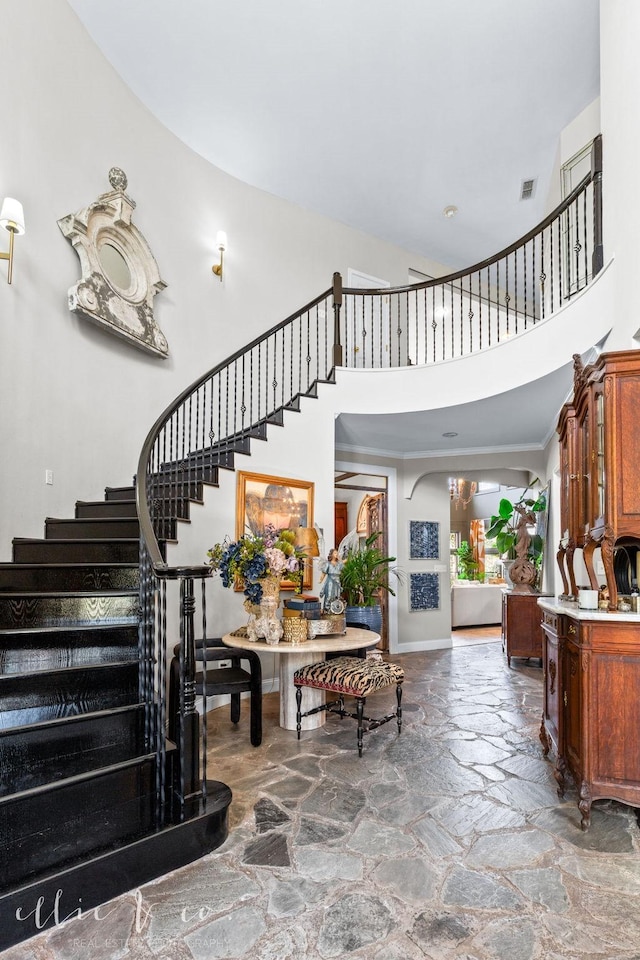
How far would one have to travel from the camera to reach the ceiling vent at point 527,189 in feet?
22.6

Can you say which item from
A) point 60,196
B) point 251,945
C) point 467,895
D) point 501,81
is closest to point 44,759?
point 251,945

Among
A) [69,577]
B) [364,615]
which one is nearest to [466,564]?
[364,615]

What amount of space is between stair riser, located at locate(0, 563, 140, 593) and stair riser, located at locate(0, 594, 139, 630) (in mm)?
257

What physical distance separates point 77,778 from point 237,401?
179 inches

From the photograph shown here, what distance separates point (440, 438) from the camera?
6.95 meters

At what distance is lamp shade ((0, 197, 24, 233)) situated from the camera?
365 centimetres

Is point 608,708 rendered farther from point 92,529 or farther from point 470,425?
point 470,425

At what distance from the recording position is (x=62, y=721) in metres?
2.32

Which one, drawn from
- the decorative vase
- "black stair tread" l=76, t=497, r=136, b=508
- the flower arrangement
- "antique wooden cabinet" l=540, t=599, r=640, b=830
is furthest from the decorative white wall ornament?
"antique wooden cabinet" l=540, t=599, r=640, b=830

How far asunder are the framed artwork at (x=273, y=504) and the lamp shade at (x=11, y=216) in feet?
8.14

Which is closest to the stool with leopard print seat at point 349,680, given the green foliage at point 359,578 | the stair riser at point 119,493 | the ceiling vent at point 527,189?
the stair riser at point 119,493

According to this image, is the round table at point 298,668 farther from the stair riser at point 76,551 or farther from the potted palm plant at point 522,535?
the potted palm plant at point 522,535

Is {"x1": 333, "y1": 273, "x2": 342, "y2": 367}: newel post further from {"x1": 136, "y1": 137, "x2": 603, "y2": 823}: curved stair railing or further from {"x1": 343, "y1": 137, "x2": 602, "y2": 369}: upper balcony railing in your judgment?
{"x1": 343, "y1": 137, "x2": 602, "y2": 369}: upper balcony railing

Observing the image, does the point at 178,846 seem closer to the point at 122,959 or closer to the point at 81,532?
the point at 122,959
